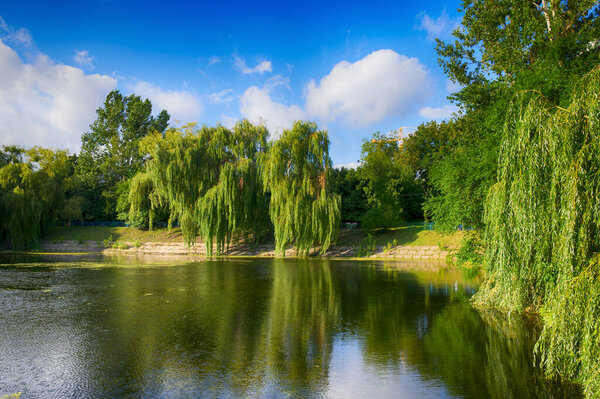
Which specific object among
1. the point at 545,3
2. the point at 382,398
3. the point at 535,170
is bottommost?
the point at 382,398

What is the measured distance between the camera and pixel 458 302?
16.6 m

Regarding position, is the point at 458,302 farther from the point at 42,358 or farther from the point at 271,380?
the point at 42,358

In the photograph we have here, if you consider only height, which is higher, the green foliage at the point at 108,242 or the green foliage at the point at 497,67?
the green foliage at the point at 497,67

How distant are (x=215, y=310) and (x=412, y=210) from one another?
1510 inches

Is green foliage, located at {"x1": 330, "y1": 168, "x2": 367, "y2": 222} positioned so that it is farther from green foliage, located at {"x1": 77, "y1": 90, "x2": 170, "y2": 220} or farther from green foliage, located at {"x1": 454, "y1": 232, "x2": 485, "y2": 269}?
green foliage, located at {"x1": 77, "y1": 90, "x2": 170, "y2": 220}

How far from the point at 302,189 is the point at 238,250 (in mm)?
9381

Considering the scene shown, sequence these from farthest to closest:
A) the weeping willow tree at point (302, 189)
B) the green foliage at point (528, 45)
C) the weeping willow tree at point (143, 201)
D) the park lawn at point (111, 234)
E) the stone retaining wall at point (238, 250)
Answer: the park lawn at point (111, 234) < the weeping willow tree at point (143, 201) < the stone retaining wall at point (238, 250) < the weeping willow tree at point (302, 189) < the green foliage at point (528, 45)

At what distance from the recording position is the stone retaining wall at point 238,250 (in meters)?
36.0

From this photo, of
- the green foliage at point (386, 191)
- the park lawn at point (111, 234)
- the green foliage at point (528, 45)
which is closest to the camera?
the green foliage at point (528, 45)

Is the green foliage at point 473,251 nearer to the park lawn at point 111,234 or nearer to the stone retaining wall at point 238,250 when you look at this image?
the stone retaining wall at point 238,250

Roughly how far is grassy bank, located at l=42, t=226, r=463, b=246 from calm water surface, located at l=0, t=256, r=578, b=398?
17087mm

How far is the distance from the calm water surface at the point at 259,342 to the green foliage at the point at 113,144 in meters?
41.5

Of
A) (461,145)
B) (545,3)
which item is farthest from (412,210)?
(545,3)

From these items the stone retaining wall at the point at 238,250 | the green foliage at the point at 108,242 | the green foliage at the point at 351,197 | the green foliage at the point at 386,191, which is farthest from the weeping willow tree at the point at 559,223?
the green foliage at the point at 108,242
